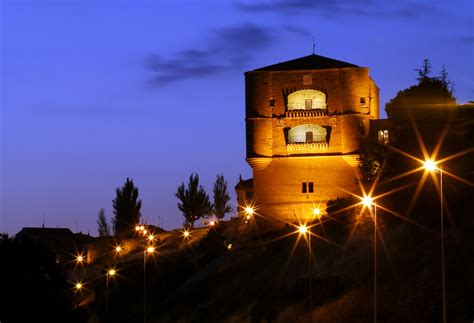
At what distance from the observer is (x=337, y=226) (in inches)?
2554

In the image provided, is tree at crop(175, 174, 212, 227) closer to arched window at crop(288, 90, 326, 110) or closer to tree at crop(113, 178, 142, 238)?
tree at crop(113, 178, 142, 238)

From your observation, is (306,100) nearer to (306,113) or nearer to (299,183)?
(306,113)

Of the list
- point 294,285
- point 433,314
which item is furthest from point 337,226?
point 433,314

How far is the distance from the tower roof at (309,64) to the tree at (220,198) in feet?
121

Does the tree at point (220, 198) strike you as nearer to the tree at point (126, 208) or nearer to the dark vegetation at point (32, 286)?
the tree at point (126, 208)

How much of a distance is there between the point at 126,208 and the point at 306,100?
3942cm

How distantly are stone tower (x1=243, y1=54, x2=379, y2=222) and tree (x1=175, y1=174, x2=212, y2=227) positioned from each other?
33272mm

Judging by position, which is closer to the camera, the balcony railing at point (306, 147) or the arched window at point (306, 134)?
the balcony railing at point (306, 147)

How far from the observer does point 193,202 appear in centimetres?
10775

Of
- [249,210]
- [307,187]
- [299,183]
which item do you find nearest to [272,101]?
[299,183]

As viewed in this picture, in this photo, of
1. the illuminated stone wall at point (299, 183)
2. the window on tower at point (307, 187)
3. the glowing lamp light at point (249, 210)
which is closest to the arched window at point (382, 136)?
the illuminated stone wall at point (299, 183)

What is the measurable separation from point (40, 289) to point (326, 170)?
2898 centimetres

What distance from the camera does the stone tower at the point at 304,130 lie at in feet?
240

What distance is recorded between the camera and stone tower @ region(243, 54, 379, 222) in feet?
240
